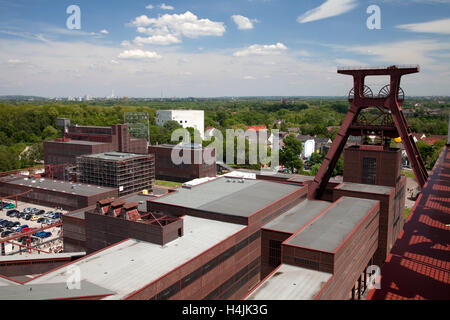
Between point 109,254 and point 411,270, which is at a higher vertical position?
point 411,270

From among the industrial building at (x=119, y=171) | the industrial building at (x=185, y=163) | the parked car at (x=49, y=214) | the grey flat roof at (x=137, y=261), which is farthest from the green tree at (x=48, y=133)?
the grey flat roof at (x=137, y=261)

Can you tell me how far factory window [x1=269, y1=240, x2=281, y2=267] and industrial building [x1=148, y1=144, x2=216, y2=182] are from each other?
4069cm

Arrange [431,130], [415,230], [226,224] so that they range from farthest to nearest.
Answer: [431,130], [226,224], [415,230]

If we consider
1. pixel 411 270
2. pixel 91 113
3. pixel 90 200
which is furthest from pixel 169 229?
pixel 91 113

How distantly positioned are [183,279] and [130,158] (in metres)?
41.3

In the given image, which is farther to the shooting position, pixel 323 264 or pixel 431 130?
pixel 431 130

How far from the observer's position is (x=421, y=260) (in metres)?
18.7

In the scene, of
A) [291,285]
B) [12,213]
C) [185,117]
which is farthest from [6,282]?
[185,117]

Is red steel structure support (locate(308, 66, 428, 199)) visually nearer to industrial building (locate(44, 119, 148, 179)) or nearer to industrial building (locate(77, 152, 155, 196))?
industrial building (locate(77, 152, 155, 196))

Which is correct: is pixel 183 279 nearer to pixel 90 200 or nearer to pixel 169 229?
pixel 169 229

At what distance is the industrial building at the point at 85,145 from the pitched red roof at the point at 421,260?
62.7 metres
